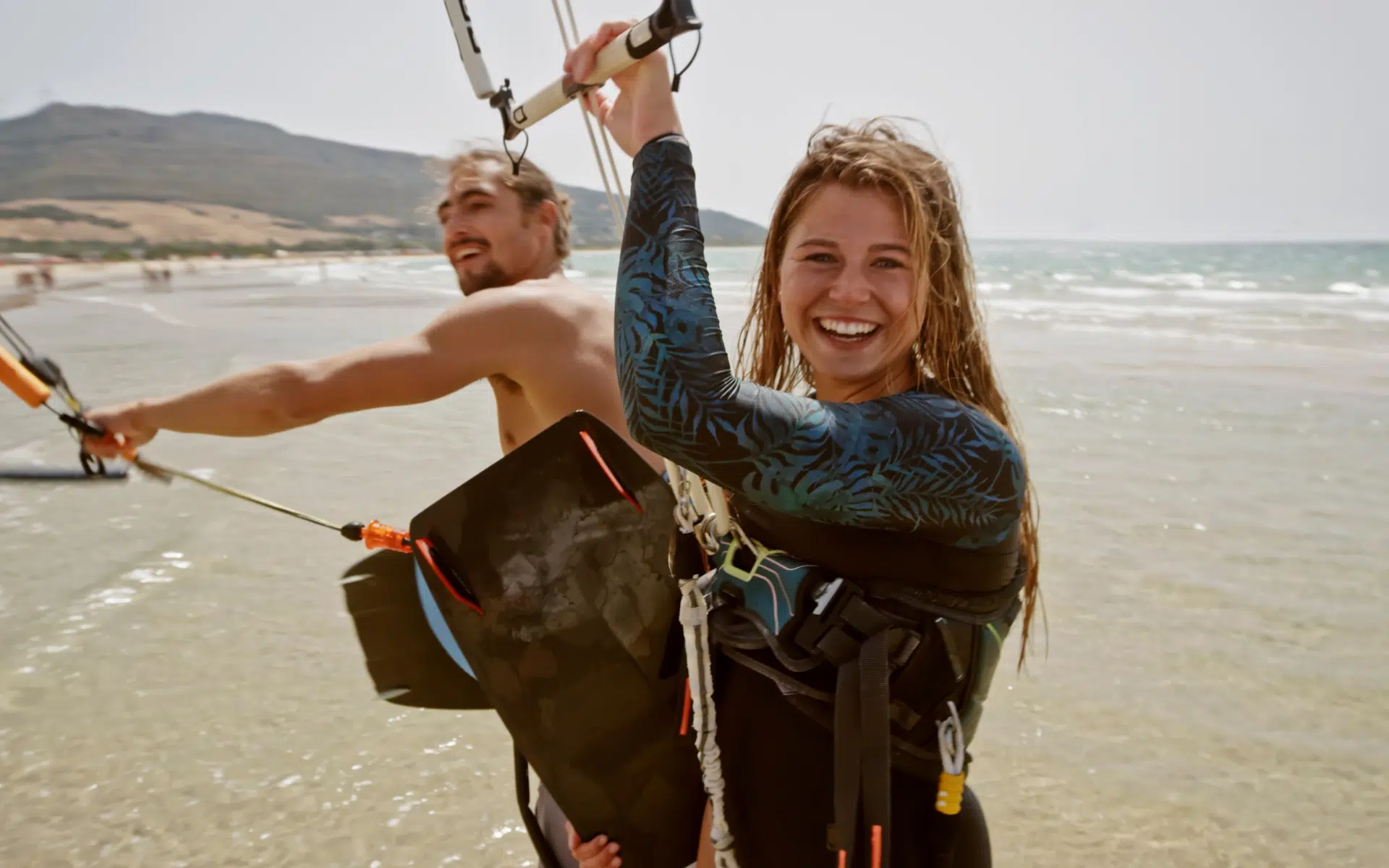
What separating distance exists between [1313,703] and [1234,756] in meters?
0.54

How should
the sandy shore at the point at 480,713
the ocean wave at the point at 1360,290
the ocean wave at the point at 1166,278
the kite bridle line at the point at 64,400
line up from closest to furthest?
the kite bridle line at the point at 64,400
the sandy shore at the point at 480,713
the ocean wave at the point at 1360,290
the ocean wave at the point at 1166,278

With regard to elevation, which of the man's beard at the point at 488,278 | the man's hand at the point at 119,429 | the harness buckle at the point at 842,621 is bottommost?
the harness buckle at the point at 842,621

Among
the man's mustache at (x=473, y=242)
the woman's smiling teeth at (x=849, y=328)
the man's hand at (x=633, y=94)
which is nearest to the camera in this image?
the man's hand at (x=633, y=94)

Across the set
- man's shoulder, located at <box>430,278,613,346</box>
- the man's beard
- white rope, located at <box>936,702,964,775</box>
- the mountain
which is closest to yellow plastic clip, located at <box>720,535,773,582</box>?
white rope, located at <box>936,702,964,775</box>

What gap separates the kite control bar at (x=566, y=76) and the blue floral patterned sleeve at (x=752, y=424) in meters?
0.13

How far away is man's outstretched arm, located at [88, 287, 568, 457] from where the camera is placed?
221 centimetres

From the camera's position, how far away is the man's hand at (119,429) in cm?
239

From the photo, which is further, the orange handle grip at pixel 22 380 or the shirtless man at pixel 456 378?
the orange handle grip at pixel 22 380

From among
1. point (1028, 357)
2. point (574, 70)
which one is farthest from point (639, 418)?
point (1028, 357)

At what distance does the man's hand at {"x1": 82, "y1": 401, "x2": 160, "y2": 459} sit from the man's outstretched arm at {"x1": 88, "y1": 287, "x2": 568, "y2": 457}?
0.21 ft

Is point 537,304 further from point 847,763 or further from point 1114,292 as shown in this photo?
point 1114,292

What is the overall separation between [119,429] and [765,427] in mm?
2059

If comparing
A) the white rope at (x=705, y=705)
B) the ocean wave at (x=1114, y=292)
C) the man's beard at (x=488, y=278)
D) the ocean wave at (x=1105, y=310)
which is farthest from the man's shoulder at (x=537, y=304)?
the ocean wave at (x=1114, y=292)

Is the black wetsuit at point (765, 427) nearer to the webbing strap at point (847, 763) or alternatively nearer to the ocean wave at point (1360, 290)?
the webbing strap at point (847, 763)
